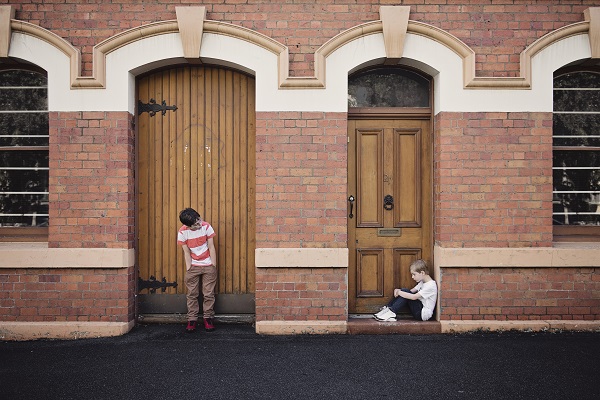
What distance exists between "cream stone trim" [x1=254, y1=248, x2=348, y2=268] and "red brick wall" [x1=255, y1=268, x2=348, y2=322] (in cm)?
7

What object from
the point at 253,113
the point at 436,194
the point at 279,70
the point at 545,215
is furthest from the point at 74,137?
the point at 545,215

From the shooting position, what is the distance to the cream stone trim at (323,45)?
5.46m

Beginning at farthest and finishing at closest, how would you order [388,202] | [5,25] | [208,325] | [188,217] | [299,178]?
[388,202]
[208,325]
[299,178]
[5,25]
[188,217]

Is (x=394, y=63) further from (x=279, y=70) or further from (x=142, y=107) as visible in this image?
(x=142, y=107)

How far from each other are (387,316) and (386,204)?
137 cm

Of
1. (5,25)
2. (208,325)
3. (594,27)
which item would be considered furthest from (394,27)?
(5,25)

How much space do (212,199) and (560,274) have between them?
4335 mm

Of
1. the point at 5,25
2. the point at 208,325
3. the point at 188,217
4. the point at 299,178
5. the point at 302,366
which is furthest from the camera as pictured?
the point at 208,325

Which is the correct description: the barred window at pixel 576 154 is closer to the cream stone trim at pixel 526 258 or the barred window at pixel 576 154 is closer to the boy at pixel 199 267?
the cream stone trim at pixel 526 258

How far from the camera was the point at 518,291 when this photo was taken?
5.56m

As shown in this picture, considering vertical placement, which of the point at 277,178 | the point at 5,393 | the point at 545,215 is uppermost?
the point at 277,178

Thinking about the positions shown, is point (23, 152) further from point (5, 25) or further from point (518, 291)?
point (518, 291)

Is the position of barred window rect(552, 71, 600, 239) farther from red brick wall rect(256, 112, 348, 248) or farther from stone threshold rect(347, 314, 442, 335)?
red brick wall rect(256, 112, 348, 248)

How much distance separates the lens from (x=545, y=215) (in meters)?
5.58
